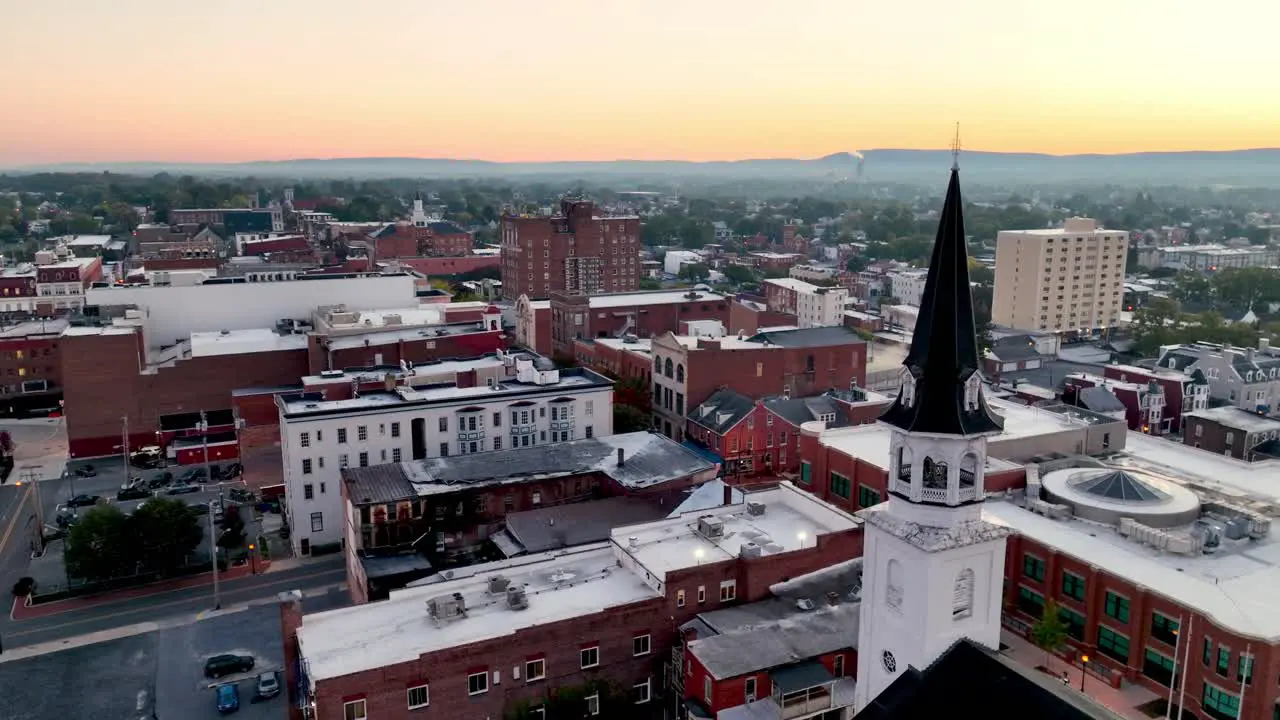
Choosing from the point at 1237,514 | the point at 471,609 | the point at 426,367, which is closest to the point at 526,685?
the point at 471,609

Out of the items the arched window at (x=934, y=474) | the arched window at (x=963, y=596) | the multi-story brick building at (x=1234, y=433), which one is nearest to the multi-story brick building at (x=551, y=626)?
the arched window at (x=963, y=596)

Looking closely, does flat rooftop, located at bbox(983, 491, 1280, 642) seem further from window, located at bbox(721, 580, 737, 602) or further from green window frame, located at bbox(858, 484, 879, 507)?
window, located at bbox(721, 580, 737, 602)

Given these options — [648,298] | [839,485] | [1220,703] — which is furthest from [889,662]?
[648,298]

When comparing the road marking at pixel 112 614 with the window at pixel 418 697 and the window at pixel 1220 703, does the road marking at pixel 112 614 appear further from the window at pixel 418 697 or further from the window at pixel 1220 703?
the window at pixel 1220 703

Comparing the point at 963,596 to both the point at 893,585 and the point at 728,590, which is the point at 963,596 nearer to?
the point at 893,585

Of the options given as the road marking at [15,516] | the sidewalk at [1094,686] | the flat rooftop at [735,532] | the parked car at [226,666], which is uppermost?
the flat rooftop at [735,532]

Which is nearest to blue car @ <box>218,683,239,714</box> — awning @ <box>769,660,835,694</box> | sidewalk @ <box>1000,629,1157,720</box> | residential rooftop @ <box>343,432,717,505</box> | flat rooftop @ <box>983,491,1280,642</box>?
residential rooftop @ <box>343,432,717,505</box>
